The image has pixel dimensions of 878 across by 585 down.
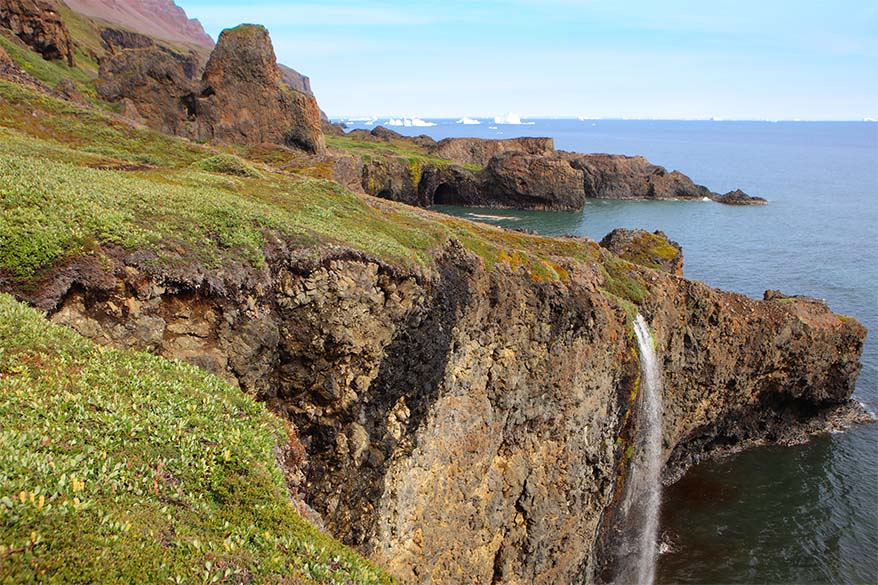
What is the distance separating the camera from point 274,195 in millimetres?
24078

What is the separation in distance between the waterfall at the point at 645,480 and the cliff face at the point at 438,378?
1.29 m

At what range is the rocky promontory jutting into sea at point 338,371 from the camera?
8.72m

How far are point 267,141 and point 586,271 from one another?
43688mm

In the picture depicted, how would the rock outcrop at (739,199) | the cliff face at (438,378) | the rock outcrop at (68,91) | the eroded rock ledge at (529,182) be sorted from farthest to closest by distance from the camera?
the rock outcrop at (739,199)
the eroded rock ledge at (529,182)
the rock outcrop at (68,91)
the cliff face at (438,378)

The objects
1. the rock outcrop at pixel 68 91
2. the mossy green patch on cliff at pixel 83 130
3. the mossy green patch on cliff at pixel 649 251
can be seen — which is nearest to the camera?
the mossy green patch on cliff at pixel 83 130

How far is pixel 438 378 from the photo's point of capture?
20703 mm

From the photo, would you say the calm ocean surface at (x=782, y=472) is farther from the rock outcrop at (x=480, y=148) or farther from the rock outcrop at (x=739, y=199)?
the rock outcrop at (x=480, y=148)

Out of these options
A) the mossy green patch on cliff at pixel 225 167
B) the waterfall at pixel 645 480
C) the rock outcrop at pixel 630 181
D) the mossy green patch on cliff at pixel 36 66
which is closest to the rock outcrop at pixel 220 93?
the mossy green patch on cliff at pixel 36 66

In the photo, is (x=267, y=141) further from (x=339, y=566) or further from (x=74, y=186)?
(x=339, y=566)

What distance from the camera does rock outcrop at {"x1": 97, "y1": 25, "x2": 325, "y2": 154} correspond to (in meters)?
60.5

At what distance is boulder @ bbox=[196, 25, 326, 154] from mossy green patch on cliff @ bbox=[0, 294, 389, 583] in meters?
55.1

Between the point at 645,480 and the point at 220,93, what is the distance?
55792 mm

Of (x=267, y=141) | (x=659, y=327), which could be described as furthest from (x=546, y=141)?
(x=659, y=327)

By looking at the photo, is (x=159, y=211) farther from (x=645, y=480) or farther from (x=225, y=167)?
(x=645, y=480)
